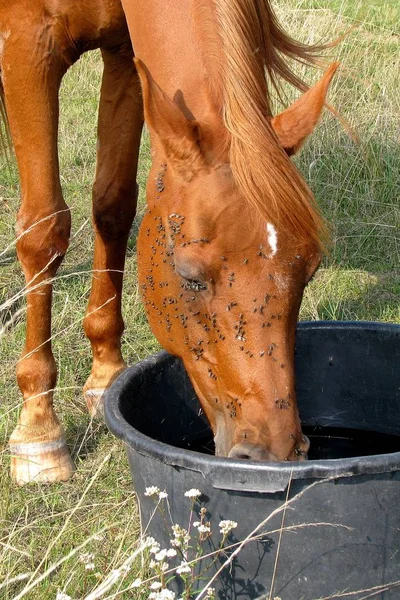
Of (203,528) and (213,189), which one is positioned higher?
(213,189)

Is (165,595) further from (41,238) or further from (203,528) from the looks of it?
(41,238)

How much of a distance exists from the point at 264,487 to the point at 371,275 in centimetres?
288

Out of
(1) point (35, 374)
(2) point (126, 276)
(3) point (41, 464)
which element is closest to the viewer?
(3) point (41, 464)

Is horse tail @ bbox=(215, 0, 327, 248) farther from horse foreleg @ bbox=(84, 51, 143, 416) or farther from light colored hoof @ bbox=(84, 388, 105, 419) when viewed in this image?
light colored hoof @ bbox=(84, 388, 105, 419)

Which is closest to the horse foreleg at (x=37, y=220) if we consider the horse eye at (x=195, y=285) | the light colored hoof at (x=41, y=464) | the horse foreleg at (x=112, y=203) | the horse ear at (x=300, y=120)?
the light colored hoof at (x=41, y=464)

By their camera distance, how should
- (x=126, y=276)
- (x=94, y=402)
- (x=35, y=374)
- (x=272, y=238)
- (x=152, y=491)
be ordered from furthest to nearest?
(x=126, y=276) < (x=94, y=402) < (x=35, y=374) < (x=272, y=238) < (x=152, y=491)

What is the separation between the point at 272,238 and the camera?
2.14 m

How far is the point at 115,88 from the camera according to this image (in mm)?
3471

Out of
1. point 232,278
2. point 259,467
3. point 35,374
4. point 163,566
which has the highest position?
point 232,278

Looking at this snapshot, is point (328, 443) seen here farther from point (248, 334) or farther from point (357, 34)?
point (357, 34)

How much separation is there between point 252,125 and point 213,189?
0.19 metres

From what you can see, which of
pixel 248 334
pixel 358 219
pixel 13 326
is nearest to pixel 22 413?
pixel 13 326

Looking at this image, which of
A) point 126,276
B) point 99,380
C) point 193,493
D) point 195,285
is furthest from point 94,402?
point 193,493

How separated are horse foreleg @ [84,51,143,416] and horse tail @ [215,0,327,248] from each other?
1117 mm
